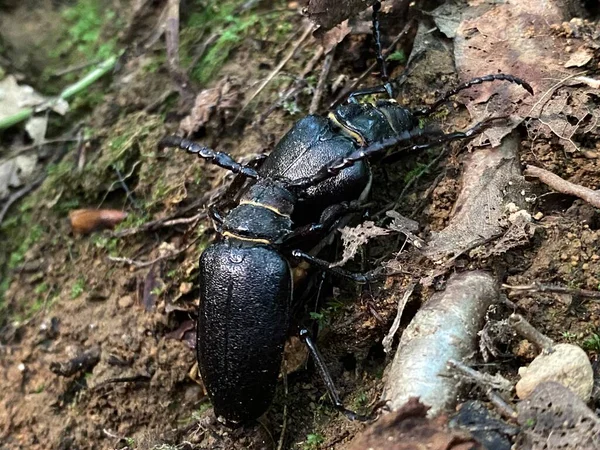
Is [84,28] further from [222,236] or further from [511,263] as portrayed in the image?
[511,263]

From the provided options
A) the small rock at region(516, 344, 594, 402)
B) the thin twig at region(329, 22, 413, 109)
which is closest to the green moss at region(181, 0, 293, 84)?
the thin twig at region(329, 22, 413, 109)

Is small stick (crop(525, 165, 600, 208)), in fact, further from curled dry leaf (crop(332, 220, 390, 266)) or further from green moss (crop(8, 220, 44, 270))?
green moss (crop(8, 220, 44, 270))

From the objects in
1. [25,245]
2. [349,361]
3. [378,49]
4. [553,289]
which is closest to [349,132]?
[378,49]

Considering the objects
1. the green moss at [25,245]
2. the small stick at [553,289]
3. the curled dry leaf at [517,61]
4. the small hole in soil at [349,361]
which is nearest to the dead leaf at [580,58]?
the curled dry leaf at [517,61]

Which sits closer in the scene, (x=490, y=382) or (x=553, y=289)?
(x=490, y=382)

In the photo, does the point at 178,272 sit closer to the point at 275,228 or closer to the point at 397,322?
the point at 275,228

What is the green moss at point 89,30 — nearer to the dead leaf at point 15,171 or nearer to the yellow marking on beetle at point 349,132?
the dead leaf at point 15,171
